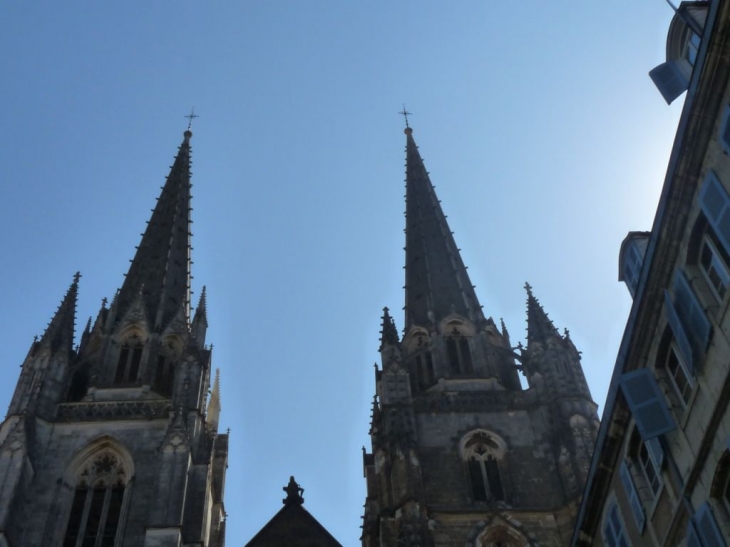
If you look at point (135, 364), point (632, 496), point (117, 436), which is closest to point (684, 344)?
point (632, 496)

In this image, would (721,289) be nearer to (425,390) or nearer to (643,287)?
(643,287)

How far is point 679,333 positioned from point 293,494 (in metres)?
16.7

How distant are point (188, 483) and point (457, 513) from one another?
7748mm

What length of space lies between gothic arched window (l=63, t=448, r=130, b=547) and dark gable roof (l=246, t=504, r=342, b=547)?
3.96 meters

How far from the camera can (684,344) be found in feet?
44.8

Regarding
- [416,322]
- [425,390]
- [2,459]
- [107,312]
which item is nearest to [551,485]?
[425,390]

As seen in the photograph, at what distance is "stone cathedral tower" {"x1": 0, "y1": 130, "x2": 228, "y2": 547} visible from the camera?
26.4 meters

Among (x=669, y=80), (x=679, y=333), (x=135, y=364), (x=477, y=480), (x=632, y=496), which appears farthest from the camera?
(x=135, y=364)

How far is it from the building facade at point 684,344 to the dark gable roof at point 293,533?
1212 cm

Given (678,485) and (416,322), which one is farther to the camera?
(416,322)

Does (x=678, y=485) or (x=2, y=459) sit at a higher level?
(x=2, y=459)

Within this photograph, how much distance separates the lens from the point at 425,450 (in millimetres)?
28281

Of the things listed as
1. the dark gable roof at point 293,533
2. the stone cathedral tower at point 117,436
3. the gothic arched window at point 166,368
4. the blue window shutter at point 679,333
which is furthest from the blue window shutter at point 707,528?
the gothic arched window at point 166,368

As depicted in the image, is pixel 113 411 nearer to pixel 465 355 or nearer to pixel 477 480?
pixel 477 480
